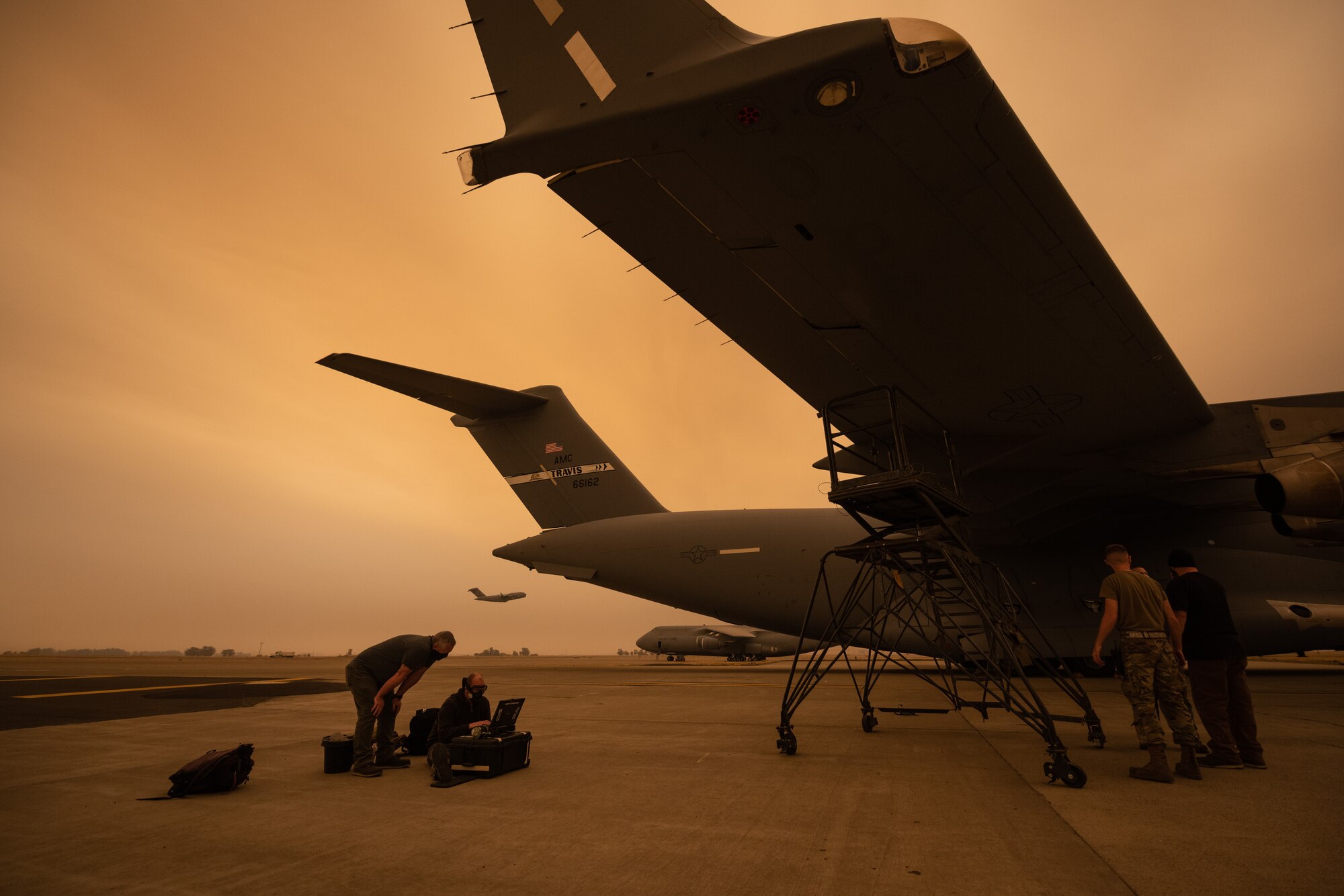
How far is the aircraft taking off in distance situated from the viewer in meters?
4.07

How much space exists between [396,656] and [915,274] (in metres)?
5.42

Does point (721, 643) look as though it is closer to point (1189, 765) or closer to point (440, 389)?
point (440, 389)

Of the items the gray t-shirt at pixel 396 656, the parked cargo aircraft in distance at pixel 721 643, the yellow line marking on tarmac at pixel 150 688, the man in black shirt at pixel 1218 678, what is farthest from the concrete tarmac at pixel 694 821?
the parked cargo aircraft in distance at pixel 721 643

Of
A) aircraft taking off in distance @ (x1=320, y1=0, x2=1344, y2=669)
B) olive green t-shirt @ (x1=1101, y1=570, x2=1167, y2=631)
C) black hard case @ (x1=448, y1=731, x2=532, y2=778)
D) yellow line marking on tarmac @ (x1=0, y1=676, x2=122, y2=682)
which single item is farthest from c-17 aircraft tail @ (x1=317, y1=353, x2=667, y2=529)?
yellow line marking on tarmac @ (x1=0, y1=676, x2=122, y2=682)

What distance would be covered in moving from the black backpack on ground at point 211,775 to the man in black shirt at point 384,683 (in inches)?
29.5

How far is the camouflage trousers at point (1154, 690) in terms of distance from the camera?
4133 millimetres

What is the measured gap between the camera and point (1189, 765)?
13.5ft

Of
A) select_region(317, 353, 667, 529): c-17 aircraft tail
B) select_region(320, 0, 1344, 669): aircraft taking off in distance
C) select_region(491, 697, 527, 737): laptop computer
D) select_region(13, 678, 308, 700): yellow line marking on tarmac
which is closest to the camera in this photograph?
select_region(320, 0, 1344, 669): aircraft taking off in distance

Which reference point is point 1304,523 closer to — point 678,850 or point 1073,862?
point 1073,862

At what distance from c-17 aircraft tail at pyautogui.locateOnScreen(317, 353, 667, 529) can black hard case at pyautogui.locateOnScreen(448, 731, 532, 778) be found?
9543 millimetres

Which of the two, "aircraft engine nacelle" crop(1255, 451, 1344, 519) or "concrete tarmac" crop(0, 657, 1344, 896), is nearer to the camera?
"concrete tarmac" crop(0, 657, 1344, 896)

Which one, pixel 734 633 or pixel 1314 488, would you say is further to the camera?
pixel 734 633

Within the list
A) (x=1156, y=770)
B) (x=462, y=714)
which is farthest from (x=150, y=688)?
(x=1156, y=770)

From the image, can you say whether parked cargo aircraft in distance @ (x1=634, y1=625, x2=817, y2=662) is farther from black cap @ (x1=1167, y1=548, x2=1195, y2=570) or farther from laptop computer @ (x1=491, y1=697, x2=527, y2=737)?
laptop computer @ (x1=491, y1=697, x2=527, y2=737)
